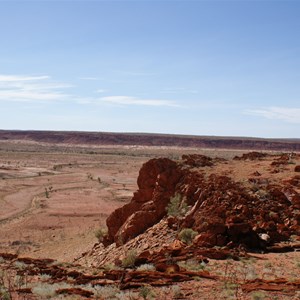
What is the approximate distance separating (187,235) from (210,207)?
1.47 m

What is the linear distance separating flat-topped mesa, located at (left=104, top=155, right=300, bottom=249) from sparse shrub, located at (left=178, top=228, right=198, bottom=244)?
21 cm

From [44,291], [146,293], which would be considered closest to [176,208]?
[146,293]

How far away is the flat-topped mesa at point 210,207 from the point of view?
13062mm

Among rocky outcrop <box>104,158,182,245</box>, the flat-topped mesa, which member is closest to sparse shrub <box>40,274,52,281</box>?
the flat-topped mesa

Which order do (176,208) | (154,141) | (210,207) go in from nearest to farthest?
(210,207) → (176,208) → (154,141)

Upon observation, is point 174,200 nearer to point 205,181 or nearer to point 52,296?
point 205,181

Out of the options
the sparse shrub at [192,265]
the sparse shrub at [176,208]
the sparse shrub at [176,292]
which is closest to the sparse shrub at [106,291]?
the sparse shrub at [176,292]

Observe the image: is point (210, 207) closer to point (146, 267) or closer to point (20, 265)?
point (146, 267)

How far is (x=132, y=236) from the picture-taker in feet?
56.4

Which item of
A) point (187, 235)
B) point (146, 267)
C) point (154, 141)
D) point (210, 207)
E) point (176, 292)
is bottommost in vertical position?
point (146, 267)

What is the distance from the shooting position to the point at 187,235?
13758 millimetres

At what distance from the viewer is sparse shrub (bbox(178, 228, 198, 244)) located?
1362 cm

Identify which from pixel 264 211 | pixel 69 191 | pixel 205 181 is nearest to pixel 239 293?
pixel 264 211

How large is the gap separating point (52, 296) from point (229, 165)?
14.1 metres
